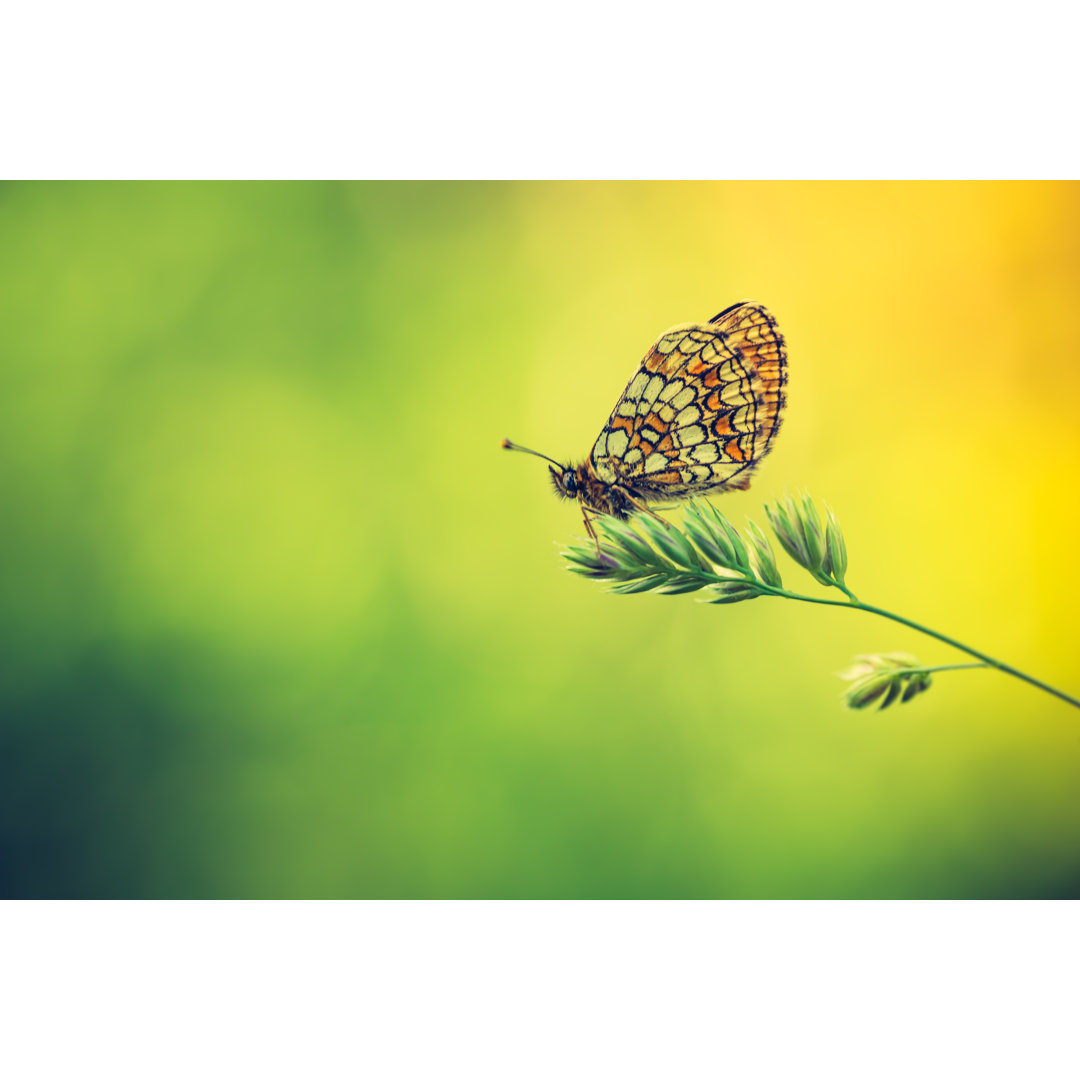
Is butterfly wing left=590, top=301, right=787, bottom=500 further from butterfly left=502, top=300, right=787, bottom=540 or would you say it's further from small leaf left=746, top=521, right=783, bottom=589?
small leaf left=746, top=521, right=783, bottom=589

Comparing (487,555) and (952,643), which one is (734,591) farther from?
(487,555)

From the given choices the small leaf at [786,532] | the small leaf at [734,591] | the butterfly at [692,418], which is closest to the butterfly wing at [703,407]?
the butterfly at [692,418]

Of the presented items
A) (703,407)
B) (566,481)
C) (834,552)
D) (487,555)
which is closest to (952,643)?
(834,552)

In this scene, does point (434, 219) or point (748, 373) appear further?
point (434, 219)

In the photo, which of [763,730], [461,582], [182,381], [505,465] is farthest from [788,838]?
[182,381]

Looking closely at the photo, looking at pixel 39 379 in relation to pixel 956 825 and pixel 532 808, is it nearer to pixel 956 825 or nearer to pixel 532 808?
Answer: pixel 532 808
